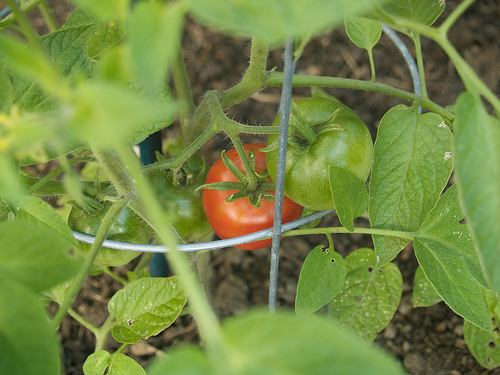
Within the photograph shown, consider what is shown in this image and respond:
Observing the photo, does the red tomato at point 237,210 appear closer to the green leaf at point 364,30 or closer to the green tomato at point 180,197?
the green tomato at point 180,197

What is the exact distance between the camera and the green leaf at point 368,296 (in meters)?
0.90

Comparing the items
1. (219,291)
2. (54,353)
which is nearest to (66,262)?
(54,353)

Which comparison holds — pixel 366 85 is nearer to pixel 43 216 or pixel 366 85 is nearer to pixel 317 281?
pixel 317 281

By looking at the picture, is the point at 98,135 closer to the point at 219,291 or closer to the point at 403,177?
the point at 403,177

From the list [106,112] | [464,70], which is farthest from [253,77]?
[106,112]

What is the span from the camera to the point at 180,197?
2.58 feet

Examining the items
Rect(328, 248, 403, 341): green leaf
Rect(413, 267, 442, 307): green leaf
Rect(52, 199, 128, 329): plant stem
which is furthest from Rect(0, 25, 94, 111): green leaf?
Rect(413, 267, 442, 307): green leaf

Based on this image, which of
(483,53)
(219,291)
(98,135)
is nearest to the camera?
(98,135)

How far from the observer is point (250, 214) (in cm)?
71

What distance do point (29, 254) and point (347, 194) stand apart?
353 mm

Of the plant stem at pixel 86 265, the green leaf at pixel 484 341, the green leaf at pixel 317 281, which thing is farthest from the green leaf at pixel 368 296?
the plant stem at pixel 86 265

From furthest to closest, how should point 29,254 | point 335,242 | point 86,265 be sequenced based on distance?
1. point 335,242
2. point 86,265
3. point 29,254

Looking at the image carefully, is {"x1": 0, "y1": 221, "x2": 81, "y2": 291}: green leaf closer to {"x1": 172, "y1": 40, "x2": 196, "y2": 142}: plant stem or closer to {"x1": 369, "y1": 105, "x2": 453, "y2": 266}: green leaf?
{"x1": 369, "y1": 105, "x2": 453, "y2": 266}: green leaf

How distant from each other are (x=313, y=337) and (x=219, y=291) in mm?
1060
